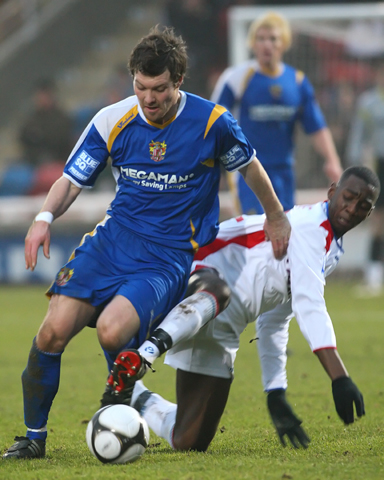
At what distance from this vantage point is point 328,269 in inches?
171

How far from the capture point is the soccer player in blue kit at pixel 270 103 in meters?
7.30

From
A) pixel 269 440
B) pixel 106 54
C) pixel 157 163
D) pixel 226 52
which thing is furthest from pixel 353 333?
pixel 106 54

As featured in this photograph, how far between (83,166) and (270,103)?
340cm

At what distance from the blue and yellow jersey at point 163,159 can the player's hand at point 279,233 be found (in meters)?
0.33

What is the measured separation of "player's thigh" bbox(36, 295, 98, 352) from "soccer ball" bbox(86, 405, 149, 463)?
1.26 feet

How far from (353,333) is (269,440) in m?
4.50

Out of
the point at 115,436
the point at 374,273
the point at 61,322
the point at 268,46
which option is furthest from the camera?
the point at 374,273

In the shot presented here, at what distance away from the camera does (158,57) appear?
3988mm

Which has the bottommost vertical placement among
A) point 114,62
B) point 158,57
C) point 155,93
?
point 155,93

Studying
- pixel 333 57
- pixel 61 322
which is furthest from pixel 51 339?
pixel 333 57

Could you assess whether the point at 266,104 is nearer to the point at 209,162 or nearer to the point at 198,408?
the point at 209,162

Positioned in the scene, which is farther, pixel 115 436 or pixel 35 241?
pixel 35 241

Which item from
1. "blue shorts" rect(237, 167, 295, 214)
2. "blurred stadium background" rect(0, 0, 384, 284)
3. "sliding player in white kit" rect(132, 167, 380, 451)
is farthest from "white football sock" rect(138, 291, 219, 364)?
"blurred stadium background" rect(0, 0, 384, 284)

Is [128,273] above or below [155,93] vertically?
below
